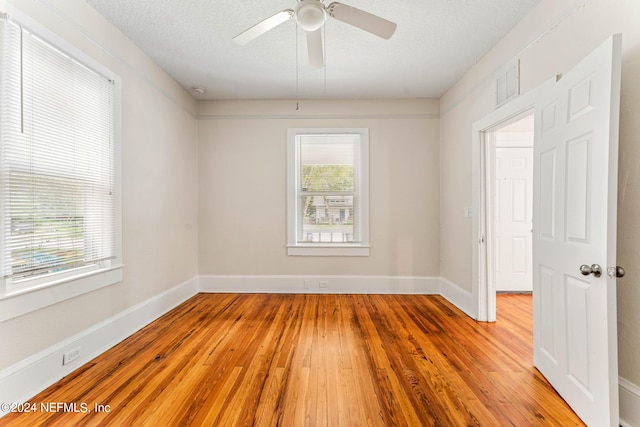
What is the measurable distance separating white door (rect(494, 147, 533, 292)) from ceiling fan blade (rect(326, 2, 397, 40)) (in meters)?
3.42

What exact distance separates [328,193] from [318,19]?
2815 millimetres

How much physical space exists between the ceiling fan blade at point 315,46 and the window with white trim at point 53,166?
1.75 metres

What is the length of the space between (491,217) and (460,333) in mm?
1244

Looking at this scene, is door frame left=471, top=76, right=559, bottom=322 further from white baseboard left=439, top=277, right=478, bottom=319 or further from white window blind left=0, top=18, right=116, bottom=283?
white window blind left=0, top=18, right=116, bottom=283

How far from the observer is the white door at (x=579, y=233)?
1511 millimetres

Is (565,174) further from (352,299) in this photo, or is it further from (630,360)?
(352,299)

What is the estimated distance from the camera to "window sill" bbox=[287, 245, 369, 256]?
4371 millimetres

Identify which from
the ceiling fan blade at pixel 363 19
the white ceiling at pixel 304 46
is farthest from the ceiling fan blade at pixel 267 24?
the white ceiling at pixel 304 46

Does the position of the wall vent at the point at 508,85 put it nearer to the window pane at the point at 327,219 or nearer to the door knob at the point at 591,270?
the door knob at the point at 591,270

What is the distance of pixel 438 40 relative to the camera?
2.87 meters

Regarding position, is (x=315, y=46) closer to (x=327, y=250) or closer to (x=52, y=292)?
(x=52, y=292)

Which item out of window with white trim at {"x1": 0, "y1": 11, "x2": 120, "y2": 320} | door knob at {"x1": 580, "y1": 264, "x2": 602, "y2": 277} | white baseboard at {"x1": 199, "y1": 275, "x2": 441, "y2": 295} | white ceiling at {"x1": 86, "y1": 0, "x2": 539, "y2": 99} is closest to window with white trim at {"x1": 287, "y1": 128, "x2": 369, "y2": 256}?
white baseboard at {"x1": 199, "y1": 275, "x2": 441, "y2": 295}

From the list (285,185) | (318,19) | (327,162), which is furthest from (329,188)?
(318,19)

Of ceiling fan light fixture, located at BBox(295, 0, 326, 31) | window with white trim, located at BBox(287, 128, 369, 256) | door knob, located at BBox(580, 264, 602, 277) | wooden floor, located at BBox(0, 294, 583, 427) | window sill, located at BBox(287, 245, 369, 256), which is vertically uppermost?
ceiling fan light fixture, located at BBox(295, 0, 326, 31)
